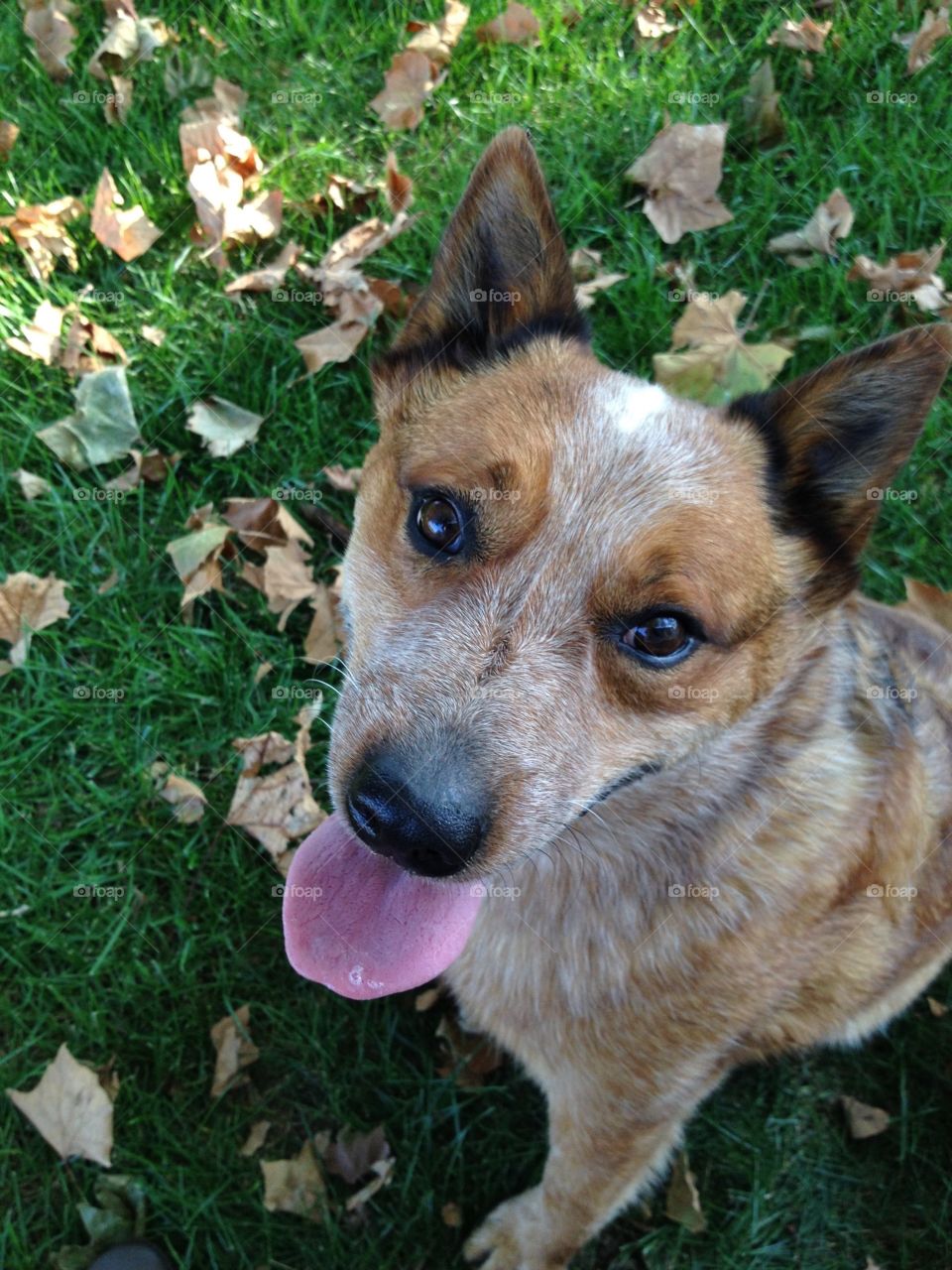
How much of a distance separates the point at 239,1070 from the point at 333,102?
3.98 metres

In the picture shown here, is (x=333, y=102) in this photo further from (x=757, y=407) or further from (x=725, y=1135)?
(x=725, y=1135)

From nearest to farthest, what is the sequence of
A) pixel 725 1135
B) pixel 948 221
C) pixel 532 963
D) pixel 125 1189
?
1. pixel 532 963
2. pixel 125 1189
3. pixel 725 1135
4. pixel 948 221

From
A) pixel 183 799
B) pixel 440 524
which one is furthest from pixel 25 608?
pixel 440 524

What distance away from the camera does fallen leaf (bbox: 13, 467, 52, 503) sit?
355 cm

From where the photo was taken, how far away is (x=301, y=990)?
2.98 meters

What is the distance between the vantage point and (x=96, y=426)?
3607 mm

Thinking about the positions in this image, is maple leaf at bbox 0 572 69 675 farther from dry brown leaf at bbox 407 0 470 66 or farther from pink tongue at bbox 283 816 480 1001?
dry brown leaf at bbox 407 0 470 66

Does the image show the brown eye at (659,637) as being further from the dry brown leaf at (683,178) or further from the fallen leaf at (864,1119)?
the dry brown leaf at (683,178)

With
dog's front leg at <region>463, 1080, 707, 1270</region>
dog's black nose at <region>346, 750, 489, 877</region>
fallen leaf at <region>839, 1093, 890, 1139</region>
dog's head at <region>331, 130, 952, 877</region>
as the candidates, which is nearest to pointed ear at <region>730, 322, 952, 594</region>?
dog's head at <region>331, 130, 952, 877</region>

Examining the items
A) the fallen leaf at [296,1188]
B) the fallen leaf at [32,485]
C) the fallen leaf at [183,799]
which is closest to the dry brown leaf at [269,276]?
the fallen leaf at [32,485]

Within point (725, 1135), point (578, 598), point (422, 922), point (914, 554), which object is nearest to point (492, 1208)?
point (725, 1135)

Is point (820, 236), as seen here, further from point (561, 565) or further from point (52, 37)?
point (52, 37)

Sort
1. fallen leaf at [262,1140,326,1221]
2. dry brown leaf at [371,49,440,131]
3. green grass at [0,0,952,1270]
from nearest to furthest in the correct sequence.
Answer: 1. fallen leaf at [262,1140,326,1221]
2. green grass at [0,0,952,1270]
3. dry brown leaf at [371,49,440,131]

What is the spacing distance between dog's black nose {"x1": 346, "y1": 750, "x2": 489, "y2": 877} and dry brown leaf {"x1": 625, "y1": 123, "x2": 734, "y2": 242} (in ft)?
10.2
